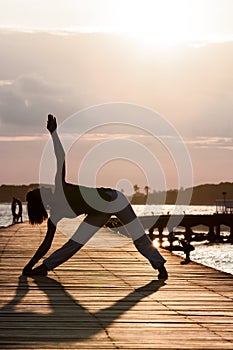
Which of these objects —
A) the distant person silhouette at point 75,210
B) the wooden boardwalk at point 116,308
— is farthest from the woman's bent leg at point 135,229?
the wooden boardwalk at point 116,308

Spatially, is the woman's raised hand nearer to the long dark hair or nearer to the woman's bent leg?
the long dark hair

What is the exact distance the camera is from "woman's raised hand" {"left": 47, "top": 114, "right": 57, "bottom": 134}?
37.7 ft

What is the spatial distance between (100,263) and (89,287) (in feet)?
13.6

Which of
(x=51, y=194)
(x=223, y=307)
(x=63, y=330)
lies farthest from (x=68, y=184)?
(x=63, y=330)

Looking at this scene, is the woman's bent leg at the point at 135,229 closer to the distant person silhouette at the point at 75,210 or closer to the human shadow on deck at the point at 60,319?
the distant person silhouette at the point at 75,210

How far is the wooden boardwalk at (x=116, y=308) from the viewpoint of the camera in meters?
7.22

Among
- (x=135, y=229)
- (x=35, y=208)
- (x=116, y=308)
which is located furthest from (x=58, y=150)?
(x=116, y=308)

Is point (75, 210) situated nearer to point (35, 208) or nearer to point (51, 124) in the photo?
point (35, 208)

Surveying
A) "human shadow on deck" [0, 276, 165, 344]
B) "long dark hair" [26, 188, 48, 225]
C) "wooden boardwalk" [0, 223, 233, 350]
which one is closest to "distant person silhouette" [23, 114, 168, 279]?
"long dark hair" [26, 188, 48, 225]

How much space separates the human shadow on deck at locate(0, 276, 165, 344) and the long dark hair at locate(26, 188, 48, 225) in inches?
41.7

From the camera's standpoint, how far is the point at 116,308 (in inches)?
364

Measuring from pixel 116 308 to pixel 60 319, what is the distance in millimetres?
1037

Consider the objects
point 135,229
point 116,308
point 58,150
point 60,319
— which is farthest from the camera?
point 135,229

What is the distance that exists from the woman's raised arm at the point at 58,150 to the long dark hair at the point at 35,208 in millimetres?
441
